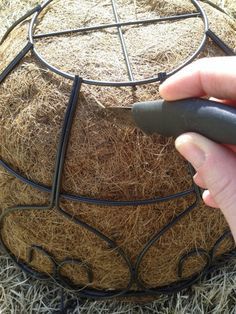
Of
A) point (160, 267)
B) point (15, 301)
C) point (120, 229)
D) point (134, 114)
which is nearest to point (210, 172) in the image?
point (134, 114)

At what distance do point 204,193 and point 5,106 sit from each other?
0.52 metres

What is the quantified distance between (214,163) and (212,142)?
4cm

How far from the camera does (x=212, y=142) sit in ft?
2.86

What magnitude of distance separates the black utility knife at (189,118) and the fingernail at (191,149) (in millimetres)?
16

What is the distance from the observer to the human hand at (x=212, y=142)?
2.90 feet

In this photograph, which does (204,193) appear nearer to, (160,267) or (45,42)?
(160,267)

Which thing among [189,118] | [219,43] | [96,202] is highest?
[189,118]

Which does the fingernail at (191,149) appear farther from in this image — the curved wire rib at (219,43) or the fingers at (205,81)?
the curved wire rib at (219,43)

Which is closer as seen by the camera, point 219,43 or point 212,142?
point 212,142

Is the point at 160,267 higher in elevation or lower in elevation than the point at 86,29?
lower

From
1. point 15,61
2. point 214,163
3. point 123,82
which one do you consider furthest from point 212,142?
point 15,61

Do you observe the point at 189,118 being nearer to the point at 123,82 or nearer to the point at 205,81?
the point at 205,81

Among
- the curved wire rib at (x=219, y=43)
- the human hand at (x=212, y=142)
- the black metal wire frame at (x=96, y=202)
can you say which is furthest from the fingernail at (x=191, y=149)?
the curved wire rib at (x=219, y=43)

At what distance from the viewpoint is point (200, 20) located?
132cm
